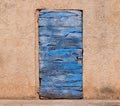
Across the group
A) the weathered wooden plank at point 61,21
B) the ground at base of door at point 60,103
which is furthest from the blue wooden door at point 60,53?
the ground at base of door at point 60,103

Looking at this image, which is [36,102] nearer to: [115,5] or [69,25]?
[69,25]

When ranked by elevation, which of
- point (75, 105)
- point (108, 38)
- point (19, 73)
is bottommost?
point (75, 105)

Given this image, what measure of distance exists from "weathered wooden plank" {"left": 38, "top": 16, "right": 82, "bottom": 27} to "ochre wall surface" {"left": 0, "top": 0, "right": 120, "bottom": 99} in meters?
0.17

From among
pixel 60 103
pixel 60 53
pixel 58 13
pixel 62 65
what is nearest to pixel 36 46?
pixel 60 53

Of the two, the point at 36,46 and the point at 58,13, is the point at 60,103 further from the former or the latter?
the point at 58,13

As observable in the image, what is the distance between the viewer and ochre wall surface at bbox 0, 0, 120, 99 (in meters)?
10.8

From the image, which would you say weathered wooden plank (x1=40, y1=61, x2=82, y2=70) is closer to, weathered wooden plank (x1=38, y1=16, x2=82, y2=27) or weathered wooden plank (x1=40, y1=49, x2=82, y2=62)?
weathered wooden plank (x1=40, y1=49, x2=82, y2=62)

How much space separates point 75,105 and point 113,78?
3.92 feet

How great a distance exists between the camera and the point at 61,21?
10820mm

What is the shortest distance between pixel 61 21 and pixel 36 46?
0.85 metres

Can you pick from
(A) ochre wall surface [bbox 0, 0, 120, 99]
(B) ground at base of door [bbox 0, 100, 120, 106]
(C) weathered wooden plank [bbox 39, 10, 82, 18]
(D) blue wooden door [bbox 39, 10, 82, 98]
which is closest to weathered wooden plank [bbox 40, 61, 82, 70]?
(D) blue wooden door [bbox 39, 10, 82, 98]

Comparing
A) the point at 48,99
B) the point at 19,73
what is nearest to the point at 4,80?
the point at 19,73

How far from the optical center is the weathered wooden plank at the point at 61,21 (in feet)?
35.5

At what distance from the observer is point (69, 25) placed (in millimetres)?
10828
